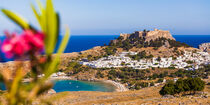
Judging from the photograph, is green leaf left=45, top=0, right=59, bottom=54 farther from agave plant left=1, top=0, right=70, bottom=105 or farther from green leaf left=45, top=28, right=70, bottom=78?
green leaf left=45, top=28, right=70, bottom=78

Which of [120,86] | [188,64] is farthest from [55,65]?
[188,64]

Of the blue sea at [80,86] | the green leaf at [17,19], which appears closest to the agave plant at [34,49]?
the green leaf at [17,19]

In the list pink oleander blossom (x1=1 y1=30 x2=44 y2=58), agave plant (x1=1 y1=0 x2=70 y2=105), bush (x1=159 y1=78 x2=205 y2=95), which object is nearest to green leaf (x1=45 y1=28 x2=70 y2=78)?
agave plant (x1=1 y1=0 x2=70 y2=105)

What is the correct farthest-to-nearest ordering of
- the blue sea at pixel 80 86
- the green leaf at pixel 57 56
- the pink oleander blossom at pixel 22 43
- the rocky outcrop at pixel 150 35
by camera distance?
1. the rocky outcrop at pixel 150 35
2. the blue sea at pixel 80 86
3. the green leaf at pixel 57 56
4. the pink oleander blossom at pixel 22 43

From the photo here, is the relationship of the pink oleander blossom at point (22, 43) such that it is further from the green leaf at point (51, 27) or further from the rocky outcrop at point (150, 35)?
the rocky outcrop at point (150, 35)

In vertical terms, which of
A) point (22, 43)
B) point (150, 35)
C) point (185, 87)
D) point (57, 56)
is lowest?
point (185, 87)

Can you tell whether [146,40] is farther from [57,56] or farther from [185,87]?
[57,56]

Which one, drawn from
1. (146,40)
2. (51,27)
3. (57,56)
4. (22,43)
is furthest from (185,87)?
(146,40)

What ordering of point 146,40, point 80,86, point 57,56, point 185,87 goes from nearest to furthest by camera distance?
point 57,56 < point 185,87 < point 80,86 < point 146,40
